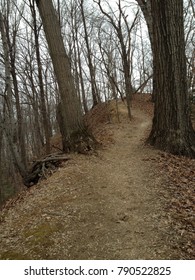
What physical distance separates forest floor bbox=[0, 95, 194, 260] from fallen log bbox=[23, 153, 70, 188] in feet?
1.11

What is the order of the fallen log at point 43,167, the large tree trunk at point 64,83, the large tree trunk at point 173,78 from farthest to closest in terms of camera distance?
the large tree trunk at point 64,83 < the large tree trunk at point 173,78 < the fallen log at point 43,167

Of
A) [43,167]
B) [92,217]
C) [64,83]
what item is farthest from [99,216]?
[64,83]

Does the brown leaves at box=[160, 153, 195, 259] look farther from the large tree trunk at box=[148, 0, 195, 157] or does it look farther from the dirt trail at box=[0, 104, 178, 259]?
the large tree trunk at box=[148, 0, 195, 157]

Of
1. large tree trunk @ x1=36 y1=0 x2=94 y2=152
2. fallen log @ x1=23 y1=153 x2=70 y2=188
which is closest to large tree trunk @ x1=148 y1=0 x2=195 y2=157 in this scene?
large tree trunk @ x1=36 y1=0 x2=94 y2=152

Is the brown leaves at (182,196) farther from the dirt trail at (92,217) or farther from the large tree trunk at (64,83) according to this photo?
the large tree trunk at (64,83)

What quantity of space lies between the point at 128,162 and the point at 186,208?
316cm

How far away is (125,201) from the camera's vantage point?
559cm

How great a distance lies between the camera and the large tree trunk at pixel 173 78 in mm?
8227

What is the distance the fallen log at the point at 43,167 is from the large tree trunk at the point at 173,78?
9.54 ft

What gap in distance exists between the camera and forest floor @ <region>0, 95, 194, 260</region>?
405 cm

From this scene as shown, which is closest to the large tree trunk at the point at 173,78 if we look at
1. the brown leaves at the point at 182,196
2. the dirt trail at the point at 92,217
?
the brown leaves at the point at 182,196
